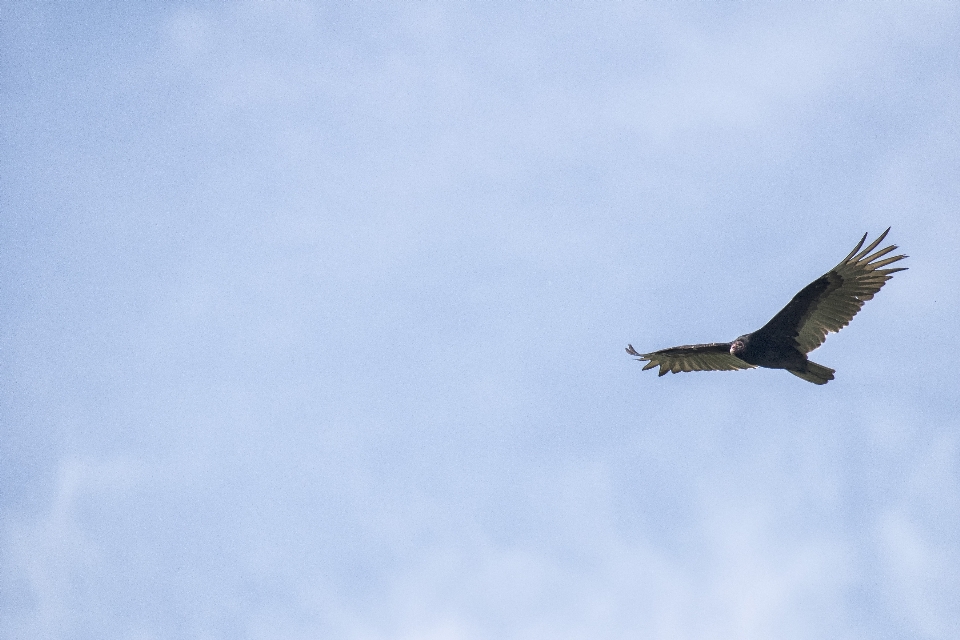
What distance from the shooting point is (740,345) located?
19797 millimetres

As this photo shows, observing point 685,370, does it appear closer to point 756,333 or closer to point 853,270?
point 756,333

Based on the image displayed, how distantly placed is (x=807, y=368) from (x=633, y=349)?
4.07 metres

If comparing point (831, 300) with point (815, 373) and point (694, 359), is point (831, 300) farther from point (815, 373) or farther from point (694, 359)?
point (694, 359)

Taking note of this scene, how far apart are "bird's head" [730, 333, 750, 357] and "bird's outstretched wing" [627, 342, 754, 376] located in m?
0.87

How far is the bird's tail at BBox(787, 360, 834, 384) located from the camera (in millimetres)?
19078

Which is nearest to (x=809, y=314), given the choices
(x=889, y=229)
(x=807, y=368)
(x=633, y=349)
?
(x=807, y=368)

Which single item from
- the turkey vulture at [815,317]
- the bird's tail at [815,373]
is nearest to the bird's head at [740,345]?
the turkey vulture at [815,317]

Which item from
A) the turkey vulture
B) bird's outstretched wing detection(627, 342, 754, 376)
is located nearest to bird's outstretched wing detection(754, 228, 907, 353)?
the turkey vulture

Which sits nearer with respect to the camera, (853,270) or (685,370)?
(853,270)

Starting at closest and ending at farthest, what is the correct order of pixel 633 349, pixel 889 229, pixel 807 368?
1. pixel 889 229
2. pixel 807 368
3. pixel 633 349

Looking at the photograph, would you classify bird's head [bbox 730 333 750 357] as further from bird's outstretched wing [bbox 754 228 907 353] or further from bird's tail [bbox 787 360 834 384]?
bird's tail [bbox 787 360 834 384]

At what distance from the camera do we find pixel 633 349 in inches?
857

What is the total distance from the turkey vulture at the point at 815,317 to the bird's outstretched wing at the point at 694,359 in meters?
0.78

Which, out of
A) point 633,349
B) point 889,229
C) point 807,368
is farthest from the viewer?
point 633,349
